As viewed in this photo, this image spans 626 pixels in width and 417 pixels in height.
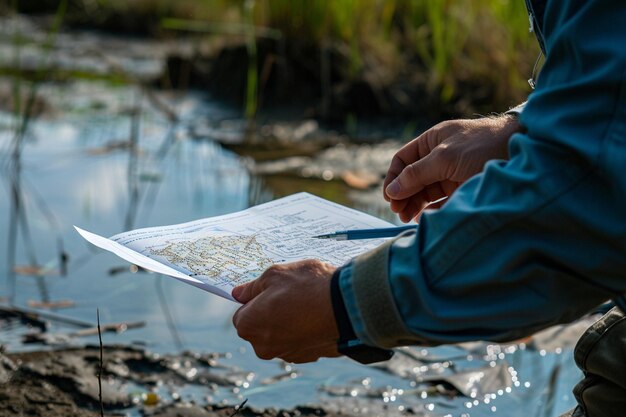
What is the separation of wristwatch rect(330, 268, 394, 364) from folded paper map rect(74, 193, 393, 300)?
24cm

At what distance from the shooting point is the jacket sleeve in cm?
145

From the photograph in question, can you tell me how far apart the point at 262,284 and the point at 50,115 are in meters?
4.35

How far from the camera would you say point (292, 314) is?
163cm

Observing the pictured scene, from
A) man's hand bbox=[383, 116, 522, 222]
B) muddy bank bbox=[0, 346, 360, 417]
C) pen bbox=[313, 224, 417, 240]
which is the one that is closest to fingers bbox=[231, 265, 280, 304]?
pen bbox=[313, 224, 417, 240]

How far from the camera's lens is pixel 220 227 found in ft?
6.68

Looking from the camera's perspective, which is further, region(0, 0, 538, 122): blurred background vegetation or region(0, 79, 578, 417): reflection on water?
region(0, 0, 538, 122): blurred background vegetation

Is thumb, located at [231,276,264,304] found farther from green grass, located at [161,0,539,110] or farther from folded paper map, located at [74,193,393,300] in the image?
green grass, located at [161,0,539,110]

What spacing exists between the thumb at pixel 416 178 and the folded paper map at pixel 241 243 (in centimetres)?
9

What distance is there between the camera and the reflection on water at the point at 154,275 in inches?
111

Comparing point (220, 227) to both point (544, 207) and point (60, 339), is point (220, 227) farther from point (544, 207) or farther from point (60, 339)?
point (60, 339)

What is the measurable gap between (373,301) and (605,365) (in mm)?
738

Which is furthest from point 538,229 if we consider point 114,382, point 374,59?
point 374,59

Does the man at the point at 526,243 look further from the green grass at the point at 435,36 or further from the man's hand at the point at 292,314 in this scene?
the green grass at the point at 435,36

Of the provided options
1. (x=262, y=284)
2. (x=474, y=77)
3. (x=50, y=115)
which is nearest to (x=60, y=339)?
(x=262, y=284)
